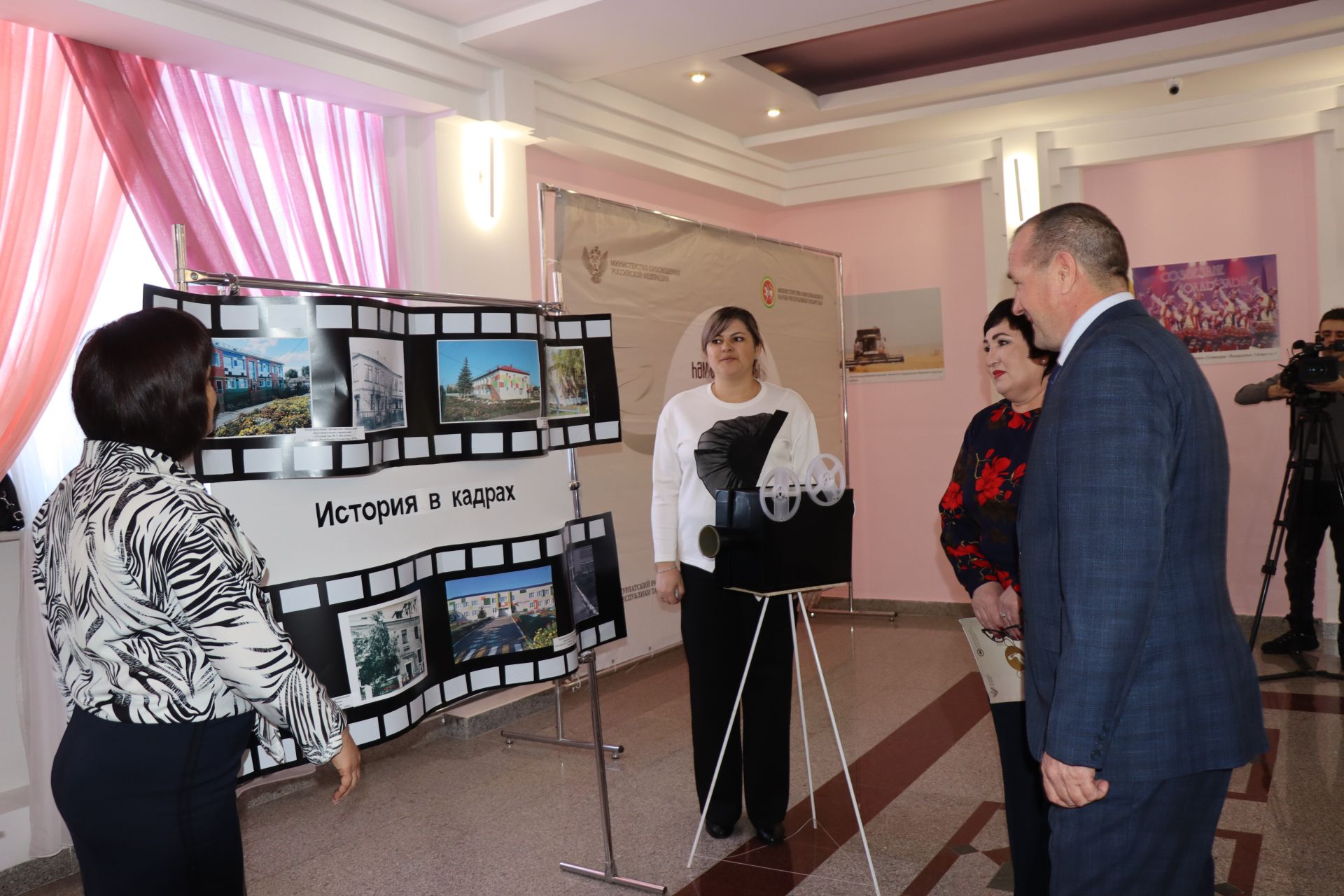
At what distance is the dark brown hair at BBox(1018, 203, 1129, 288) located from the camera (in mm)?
1577

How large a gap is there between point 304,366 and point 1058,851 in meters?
1.78

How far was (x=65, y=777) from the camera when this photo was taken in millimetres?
1541

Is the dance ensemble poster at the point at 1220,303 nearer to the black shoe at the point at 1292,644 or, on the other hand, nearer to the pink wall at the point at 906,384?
the pink wall at the point at 906,384

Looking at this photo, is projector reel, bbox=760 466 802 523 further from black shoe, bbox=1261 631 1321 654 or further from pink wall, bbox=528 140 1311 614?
black shoe, bbox=1261 631 1321 654

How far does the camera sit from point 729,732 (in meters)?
2.87

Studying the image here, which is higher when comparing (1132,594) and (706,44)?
(706,44)

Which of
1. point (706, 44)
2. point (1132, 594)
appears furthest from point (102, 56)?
point (1132, 594)

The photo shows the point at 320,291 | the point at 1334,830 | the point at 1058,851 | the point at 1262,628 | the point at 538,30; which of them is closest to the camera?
the point at 1058,851

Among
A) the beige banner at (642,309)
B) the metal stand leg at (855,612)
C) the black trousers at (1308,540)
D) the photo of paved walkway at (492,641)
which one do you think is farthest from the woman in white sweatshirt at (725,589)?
the metal stand leg at (855,612)

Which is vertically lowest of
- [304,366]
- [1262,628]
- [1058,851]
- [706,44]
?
[1262,628]

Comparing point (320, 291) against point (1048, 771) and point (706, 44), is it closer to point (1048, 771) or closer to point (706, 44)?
point (1048, 771)

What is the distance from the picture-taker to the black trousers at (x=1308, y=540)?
185 inches

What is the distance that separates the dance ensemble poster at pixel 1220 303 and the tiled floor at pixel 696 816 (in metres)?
1.98

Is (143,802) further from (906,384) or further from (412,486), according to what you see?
(906,384)
